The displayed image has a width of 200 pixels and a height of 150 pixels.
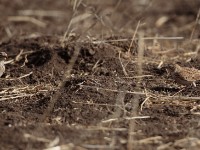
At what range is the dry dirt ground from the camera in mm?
5691

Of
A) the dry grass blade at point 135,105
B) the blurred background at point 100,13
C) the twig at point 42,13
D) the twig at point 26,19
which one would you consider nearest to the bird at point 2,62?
the dry grass blade at point 135,105

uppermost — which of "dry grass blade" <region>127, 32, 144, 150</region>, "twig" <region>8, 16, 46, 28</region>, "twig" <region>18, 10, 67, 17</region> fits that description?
"twig" <region>18, 10, 67, 17</region>

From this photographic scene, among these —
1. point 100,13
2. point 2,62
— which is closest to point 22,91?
point 2,62

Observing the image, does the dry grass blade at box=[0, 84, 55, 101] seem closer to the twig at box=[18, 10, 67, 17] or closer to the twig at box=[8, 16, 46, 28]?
the twig at box=[8, 16, 46, 28]

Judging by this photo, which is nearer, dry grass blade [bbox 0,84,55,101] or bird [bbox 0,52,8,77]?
dry grass blade [bbox 0,84,55,101]

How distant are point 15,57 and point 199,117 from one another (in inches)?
124

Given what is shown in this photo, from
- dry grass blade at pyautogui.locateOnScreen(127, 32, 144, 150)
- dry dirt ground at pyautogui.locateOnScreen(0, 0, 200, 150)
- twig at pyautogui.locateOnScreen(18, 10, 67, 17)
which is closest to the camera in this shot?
dry grass blade at pyautogui.locateOnScreen(127, 32, 144, 150)

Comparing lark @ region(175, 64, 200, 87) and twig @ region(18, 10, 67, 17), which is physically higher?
twig @ region(18, 10, 67, 17)

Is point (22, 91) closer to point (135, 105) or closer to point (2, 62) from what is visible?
point (2, 62)

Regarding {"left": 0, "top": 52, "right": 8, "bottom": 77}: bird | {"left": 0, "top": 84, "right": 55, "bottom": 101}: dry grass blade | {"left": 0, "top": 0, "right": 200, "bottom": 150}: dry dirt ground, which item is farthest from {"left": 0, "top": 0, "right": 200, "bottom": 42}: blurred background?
{"left": 0, "top": 84, "right": 55, "bottom": 101}: dry grass blade

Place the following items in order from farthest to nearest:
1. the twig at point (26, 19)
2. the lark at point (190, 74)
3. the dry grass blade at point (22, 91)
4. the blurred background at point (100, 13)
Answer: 1. the twig at point (26, 19)
2. the blurred background at point (100, 13)
3. the lark at point (190, 74)
4. the dry grass blade at point (22, 91)

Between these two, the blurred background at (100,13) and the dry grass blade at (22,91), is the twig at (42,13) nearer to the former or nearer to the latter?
the blurred background at (100,13)

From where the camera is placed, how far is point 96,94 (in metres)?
6.79

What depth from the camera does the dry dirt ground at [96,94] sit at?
5.69 meters
